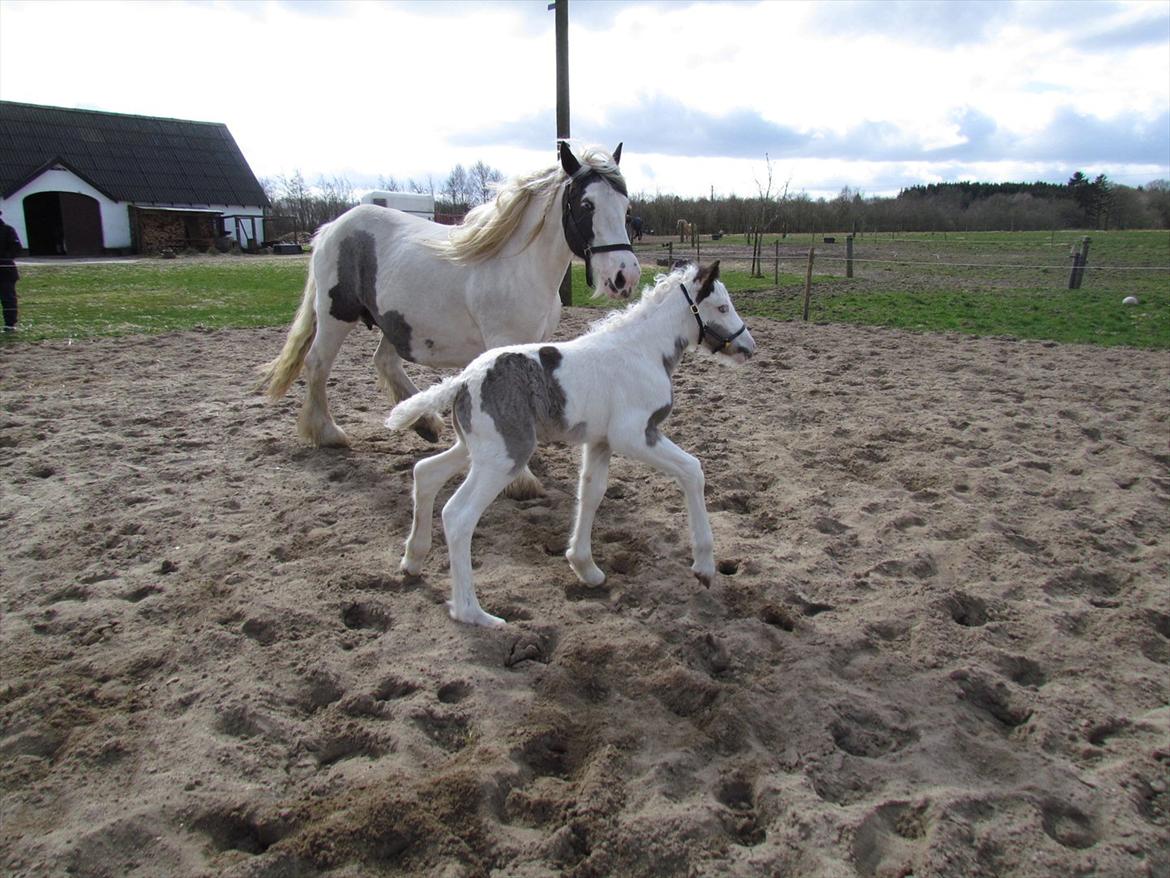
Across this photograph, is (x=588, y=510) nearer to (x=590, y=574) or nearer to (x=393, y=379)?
(x=590, y=574)

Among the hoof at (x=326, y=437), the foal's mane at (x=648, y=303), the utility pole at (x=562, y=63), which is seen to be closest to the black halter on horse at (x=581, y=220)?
the foal's mane at (x=648, y=303)

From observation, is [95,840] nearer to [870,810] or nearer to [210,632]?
[210,632]

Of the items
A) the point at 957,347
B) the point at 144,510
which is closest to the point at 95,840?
the point at 144,510

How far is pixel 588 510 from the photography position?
13.2ft

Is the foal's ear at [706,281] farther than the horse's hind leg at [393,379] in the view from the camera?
No

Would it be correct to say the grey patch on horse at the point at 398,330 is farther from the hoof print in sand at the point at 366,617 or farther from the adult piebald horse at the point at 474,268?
the hoof print in sand at the point at 366,617

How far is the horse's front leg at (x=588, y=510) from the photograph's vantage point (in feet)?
13.1

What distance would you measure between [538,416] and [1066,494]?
3.86m

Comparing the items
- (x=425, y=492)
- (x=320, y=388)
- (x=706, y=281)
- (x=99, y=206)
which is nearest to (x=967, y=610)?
(x=706, y=281)

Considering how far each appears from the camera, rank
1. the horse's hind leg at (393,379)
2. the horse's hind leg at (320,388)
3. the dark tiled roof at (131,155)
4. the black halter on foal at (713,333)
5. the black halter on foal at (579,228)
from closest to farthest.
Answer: the black halter on foal at (713,333) < the black halter on foal at (579,228) < the horse's hind leg at (320,388) < the horse's hind leg at (393,379) < the dark tiled roof at (131,155)

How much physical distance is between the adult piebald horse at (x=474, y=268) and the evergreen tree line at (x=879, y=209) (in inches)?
1556

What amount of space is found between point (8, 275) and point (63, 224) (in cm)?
2733

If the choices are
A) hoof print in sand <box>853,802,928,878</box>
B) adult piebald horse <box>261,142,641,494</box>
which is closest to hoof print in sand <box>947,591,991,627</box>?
hoof print in sand <box>853,802,928,878</box>

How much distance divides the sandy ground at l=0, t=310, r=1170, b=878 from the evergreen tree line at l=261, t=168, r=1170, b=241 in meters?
40.7
